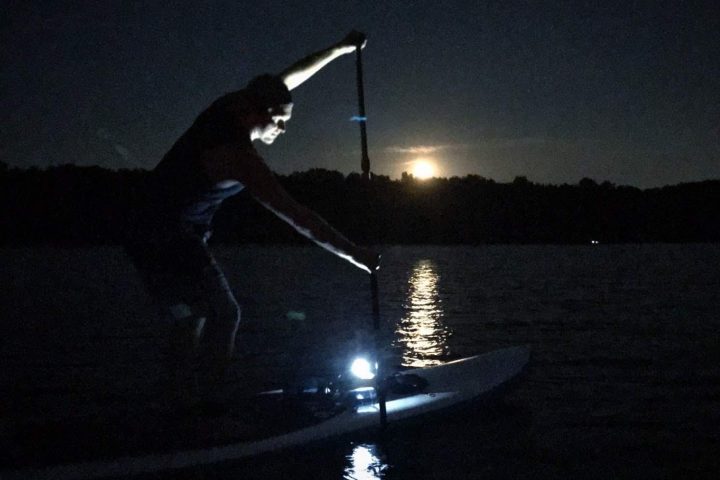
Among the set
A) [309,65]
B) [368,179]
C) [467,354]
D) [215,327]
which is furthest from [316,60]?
[467,354]

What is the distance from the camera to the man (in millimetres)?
4586

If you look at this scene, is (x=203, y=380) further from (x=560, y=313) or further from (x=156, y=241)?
(x=560, y=313)

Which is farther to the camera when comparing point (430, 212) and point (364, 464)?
point (430, 212)

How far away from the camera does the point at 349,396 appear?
285 inches

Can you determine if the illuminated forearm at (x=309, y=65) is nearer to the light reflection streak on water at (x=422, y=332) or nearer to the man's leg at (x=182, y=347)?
the man's leg at (x=182, y=347)

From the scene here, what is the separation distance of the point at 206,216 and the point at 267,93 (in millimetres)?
1013

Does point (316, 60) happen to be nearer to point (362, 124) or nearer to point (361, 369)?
point (362, 124)

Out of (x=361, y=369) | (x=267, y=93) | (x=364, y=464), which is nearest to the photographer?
(x=267, y=93)

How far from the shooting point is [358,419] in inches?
264

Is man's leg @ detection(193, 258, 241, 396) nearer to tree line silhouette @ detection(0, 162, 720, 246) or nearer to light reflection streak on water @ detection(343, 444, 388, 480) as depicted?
light reflection streak on water @ detection(343, 444, 388, 480)

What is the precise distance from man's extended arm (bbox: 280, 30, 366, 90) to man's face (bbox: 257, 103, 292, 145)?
2.22 feet

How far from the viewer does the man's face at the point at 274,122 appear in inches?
189

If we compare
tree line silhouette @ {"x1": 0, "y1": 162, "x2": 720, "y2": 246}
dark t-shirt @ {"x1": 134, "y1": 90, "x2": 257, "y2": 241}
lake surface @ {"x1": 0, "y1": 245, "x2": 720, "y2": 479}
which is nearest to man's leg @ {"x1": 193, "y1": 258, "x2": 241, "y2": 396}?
dark t-shirt @ {"x1": 134, "y1": 90, "x2": 257, "y2": 241}

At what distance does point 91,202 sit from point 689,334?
147772mm
